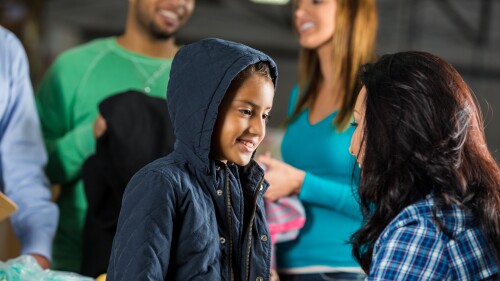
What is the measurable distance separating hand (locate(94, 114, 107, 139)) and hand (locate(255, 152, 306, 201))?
1.36ft

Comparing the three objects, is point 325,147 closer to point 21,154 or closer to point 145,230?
point 21,154

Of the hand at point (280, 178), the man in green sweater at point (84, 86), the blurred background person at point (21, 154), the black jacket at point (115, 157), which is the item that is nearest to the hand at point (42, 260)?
the blurred background person at point (21, 154)

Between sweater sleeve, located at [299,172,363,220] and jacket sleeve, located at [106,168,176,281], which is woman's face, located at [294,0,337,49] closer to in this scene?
sweater sleeve, located at [299,172,363,220]

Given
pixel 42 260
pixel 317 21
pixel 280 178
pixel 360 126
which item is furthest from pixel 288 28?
pixel 360 126

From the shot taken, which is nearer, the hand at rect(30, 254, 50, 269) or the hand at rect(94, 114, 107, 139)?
the hand at rect(30, 254, 50, 269)

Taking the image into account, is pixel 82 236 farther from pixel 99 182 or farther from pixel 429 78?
pixel 429 78

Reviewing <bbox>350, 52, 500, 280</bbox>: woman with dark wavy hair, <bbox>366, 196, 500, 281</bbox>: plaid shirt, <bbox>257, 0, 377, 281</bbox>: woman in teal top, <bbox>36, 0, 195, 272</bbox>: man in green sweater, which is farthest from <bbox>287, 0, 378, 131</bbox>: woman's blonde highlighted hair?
<bbox>366, 196, 500, 281</bbox>: plaid shirt

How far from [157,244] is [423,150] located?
0.45 m

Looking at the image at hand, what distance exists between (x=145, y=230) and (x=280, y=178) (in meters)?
0.79

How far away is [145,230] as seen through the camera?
3.89ft

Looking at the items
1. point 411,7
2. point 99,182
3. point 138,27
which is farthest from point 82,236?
point 411,7

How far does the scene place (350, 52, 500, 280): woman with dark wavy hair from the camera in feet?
3.93

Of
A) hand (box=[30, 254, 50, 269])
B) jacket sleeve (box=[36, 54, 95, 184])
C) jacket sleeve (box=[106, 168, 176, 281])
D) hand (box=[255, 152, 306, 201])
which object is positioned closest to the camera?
jacket sleeve (box=[106, 168, 176, 281])

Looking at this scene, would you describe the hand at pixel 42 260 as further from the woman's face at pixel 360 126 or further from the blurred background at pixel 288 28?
the blurred background at pixel 288 28
